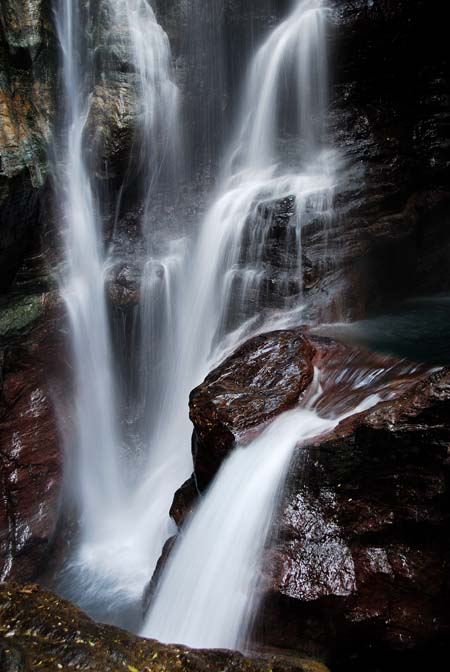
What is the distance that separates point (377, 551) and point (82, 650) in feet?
7.09

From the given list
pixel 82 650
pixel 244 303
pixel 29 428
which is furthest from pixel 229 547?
pixel 29 428

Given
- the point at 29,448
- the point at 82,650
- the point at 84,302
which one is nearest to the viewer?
the point at 82,650

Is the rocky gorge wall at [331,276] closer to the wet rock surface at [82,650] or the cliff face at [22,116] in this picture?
the cliff face at [22,116]

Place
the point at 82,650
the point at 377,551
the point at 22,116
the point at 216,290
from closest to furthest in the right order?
the point at 82,650 < the point at 377,551 < the point at 216,290 < the point at 22,116

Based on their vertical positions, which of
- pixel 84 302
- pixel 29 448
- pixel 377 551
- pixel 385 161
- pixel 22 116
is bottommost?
pixel 29 448

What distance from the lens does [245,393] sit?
4.95 metres

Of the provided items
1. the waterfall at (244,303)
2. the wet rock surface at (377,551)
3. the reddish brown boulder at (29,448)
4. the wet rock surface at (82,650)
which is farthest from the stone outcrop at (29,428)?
the wet rock surface at (377,551)

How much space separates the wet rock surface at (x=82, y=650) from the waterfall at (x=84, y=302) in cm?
518

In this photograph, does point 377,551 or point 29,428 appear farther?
point 29,428

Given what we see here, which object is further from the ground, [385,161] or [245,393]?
[385,161]

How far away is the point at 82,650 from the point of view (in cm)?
242

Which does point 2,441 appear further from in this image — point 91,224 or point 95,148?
point 95,148

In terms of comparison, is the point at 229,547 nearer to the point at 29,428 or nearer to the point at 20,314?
the point at 29,428

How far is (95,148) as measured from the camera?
970 centimetres
